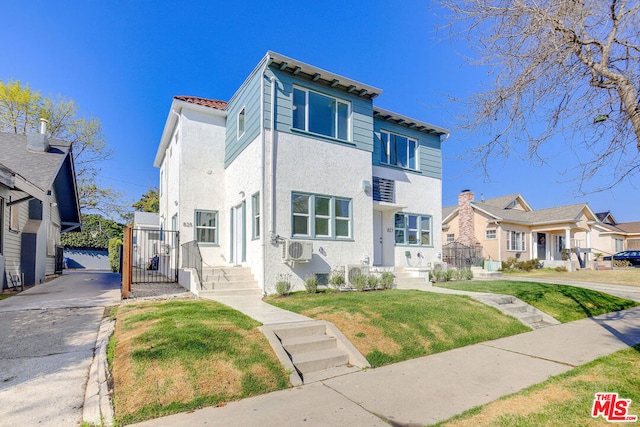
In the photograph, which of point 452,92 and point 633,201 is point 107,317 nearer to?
point 452,92

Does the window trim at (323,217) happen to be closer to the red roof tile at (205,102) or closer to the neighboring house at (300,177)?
the neighboring house at (300,177)

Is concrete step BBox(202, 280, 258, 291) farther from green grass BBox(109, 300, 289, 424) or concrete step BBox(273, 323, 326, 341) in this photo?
concrete step BBox(273, 323, 326, 341)

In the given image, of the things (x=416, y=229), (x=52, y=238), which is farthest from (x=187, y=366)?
(x=52, y=238)

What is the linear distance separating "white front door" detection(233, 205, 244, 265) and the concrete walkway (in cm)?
519

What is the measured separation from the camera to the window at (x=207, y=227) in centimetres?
1198

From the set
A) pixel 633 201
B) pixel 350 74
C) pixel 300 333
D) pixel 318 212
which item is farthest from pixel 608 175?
pixel 350 74

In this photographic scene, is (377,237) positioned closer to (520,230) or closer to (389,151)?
(389,151)

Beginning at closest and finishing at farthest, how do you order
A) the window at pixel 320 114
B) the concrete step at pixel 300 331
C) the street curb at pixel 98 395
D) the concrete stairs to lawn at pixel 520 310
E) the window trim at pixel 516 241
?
the street curb at pixel 98 395 → the concrete step at pixel 300 331 → the concrete stairs to lawn at pixel 520 310 → the window at pixel 320 114 → the window trim at pixel 516 241

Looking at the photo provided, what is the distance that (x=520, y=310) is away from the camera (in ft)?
26.2

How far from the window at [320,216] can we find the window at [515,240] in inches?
763

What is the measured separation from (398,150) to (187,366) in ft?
38.0

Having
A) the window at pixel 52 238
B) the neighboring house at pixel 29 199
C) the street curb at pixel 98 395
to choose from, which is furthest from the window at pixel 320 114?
the window at pixel 52 238

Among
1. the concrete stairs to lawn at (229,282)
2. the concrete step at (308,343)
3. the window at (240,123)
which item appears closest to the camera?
the concrete step at (308,343)

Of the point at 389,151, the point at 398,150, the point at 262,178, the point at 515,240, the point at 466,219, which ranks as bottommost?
the point at 515,240
